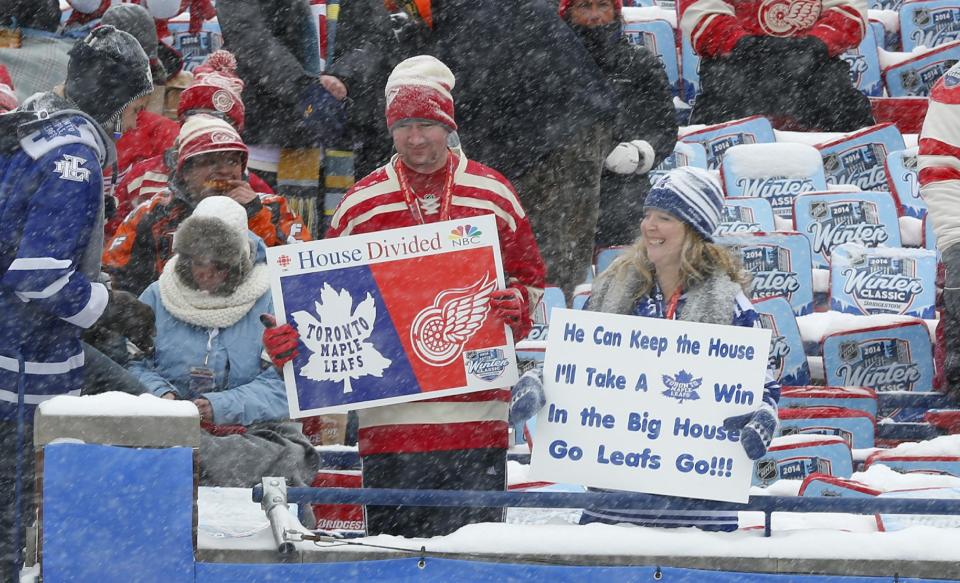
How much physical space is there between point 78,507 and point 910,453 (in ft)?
12.5

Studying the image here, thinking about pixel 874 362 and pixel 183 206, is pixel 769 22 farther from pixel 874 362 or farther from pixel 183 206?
pixel 183 206

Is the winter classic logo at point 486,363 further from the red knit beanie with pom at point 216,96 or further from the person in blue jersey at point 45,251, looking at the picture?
the red knit beanie with pom at point 216,96

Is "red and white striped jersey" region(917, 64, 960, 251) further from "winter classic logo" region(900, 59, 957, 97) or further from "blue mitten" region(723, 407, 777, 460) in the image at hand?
"winter classic logo" region(900, 59, 957, 97)

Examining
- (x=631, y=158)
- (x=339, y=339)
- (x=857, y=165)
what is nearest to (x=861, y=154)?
(x=857, y=165)

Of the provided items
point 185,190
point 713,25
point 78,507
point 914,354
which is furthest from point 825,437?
point 713,25

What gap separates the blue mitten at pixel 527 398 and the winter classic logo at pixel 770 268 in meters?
4.32

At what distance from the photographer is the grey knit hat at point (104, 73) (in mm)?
5207

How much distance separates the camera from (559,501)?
438 centimetres

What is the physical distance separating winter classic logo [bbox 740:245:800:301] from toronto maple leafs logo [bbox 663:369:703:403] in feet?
14.1

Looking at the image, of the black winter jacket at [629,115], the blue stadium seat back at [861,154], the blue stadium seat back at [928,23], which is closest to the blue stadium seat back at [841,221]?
the blue stadium seat back at [861,154]

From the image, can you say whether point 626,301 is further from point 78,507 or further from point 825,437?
point 825,437

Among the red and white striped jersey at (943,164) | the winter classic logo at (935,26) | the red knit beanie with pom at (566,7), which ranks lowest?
the red and white striped jersey at (943,164)

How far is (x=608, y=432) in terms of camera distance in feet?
15.1

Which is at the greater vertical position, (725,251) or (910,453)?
(725,251)
